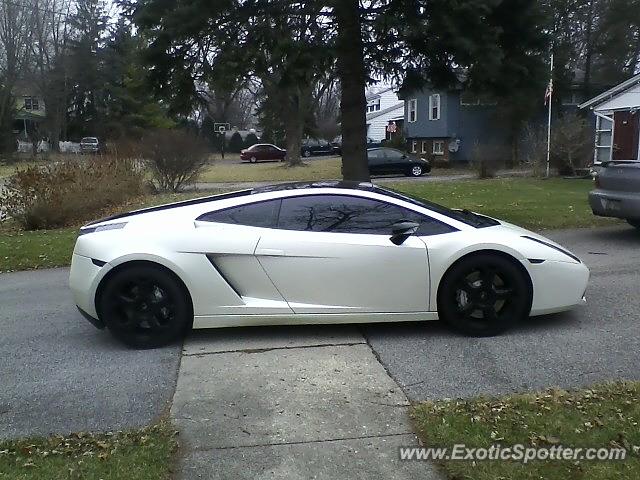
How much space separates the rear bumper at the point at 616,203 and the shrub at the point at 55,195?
10210mm

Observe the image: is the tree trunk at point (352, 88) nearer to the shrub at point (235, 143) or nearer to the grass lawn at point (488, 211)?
the grass lawn at point (488, 211)

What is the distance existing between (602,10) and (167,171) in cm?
2638

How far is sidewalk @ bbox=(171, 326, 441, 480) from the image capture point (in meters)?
3.27

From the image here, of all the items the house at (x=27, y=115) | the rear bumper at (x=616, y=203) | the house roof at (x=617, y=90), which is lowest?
the rear bumper at (x=616, y=203)

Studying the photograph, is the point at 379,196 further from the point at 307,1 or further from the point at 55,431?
the point at 307,1

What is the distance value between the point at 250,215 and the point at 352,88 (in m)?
6.70

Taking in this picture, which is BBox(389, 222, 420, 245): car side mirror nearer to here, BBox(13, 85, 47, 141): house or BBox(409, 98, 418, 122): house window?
BBox(409, 98, 418, 122): house window

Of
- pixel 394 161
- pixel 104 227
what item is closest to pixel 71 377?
pixel 104 227

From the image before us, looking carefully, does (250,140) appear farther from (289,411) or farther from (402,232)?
(289,411)

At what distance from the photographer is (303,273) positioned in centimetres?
508

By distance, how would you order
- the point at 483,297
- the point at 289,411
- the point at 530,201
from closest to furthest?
the point at 289,411 → the point at 483,297 → the point at 530,201

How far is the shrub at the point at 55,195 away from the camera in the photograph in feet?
42.4

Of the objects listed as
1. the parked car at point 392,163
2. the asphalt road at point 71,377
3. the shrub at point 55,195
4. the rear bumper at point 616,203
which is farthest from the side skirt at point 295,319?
the parked car at point 392,163

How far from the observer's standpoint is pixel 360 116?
11.7m
